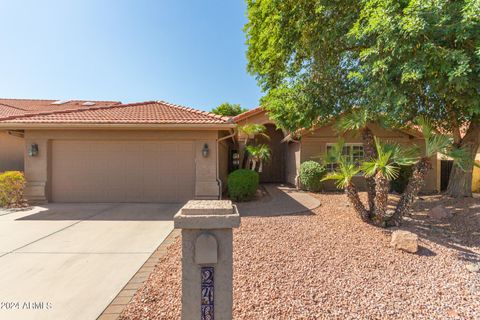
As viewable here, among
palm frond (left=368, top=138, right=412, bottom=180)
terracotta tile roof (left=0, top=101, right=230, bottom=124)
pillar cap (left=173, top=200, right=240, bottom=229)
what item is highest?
terracotta tile roof (left=0, top=101, right=230, bottom=124)

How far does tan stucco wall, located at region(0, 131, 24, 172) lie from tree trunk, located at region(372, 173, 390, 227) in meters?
15.2

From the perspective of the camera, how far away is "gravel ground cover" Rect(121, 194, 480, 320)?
2887 mm

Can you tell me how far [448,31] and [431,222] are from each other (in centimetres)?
488

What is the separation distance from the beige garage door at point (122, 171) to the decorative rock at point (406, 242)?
6504 mm

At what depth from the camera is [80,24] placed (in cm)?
920

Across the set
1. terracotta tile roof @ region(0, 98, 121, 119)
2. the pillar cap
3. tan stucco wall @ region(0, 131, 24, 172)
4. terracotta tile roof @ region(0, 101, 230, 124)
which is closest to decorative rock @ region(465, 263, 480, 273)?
the pillar cap

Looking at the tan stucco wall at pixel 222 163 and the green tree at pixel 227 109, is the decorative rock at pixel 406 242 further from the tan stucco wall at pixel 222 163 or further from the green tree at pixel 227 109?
the green tree at pixel 227 109

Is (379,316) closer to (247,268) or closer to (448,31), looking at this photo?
(247,268)

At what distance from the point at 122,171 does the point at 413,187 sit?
9.36 metres

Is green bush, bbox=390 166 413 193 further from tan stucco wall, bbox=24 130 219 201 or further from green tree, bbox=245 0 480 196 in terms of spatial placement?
tan stucco wall, bbox=24 130 219 201

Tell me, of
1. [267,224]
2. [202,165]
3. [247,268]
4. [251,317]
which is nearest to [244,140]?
[202,165]

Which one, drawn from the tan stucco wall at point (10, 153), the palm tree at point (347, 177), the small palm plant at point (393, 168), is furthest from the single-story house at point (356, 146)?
the tan stucco wall at point (10, 153)

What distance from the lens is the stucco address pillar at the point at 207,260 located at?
215cm

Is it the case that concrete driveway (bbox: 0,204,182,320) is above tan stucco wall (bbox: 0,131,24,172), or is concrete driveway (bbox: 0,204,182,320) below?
below
